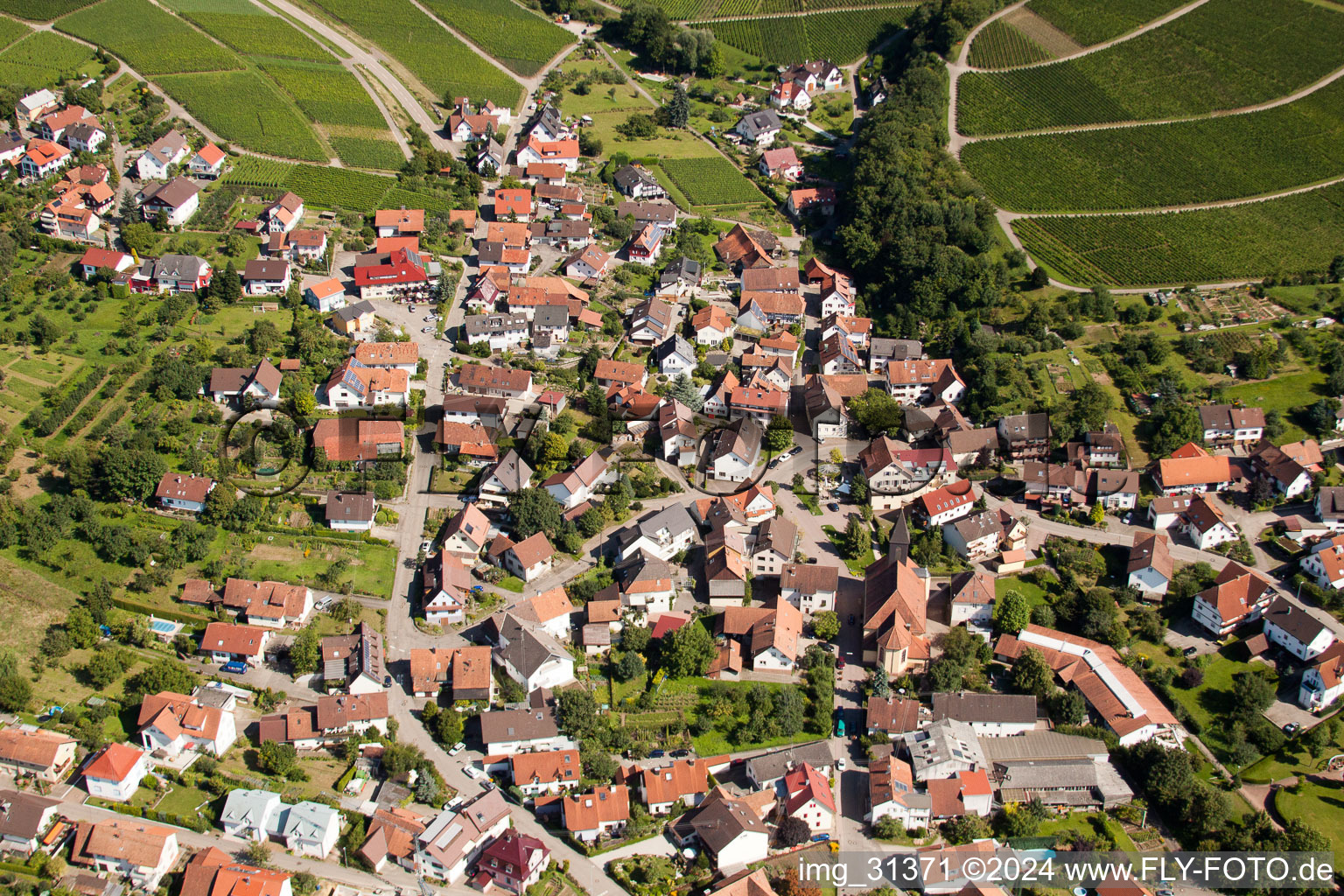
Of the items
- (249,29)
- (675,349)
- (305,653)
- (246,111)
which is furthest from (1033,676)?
(249,29)

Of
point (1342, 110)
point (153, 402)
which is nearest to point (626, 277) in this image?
point (153, 402)

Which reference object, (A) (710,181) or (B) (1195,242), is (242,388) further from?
(B) (1195,242)

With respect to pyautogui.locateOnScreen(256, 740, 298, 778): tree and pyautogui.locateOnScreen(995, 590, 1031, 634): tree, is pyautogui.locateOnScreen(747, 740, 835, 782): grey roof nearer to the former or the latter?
pyautogui.locateOnScreen(995, 590, 1031, 634): tree

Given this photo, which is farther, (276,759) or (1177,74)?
(1177,74)

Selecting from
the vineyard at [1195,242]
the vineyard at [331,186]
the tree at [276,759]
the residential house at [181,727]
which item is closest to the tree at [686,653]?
the tree at [276,759]

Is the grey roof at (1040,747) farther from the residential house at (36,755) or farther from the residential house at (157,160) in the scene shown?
the residential house at (157,160)

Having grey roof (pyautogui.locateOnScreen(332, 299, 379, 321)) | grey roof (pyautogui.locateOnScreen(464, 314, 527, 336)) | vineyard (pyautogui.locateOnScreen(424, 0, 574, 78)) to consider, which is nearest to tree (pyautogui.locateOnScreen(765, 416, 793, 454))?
grey roof (pyautogui.locateOnScreen(464, 314, 527, 336))
